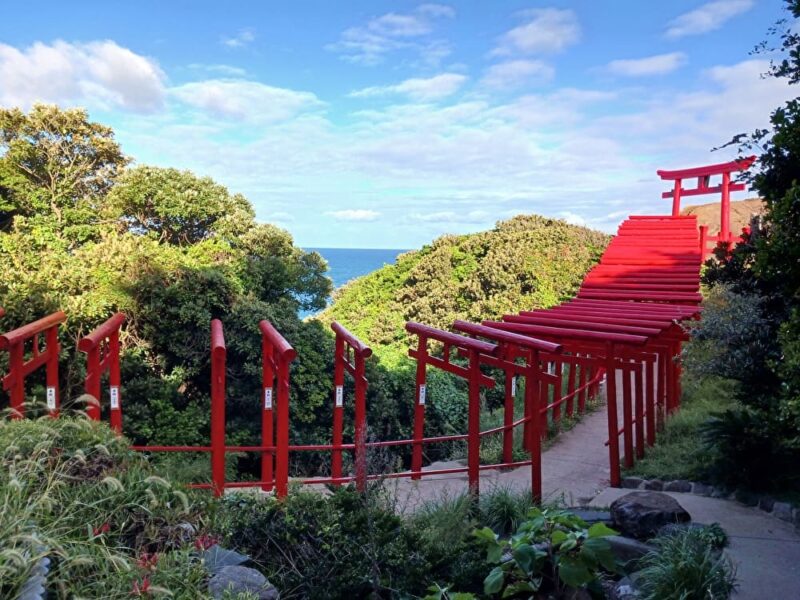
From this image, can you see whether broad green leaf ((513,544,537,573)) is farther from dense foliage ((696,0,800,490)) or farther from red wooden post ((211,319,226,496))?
red wooden post ((211,319,226,496))

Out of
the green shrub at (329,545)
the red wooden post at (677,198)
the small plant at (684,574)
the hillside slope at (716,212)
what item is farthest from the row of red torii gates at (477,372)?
the hillside slope at (716,212)

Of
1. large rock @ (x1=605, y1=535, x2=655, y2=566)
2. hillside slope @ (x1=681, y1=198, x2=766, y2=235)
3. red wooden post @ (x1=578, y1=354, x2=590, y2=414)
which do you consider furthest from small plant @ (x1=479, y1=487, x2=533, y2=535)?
hillside slope @ (x1=681, y1=198, x2=766, y2=235)

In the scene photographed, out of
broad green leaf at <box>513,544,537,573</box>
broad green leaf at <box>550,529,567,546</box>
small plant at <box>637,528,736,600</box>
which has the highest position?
broad green leaf at <box>550,529,567,546</box>

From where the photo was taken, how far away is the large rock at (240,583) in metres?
2.97

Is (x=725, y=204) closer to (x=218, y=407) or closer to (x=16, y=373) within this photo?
(x=218, y=407)

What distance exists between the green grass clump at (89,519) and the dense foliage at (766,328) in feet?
11.5

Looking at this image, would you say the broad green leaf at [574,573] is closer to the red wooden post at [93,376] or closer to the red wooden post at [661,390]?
the red wooden post at [93,376]

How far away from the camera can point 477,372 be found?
618 cm

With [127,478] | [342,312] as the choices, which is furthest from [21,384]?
[342,312]

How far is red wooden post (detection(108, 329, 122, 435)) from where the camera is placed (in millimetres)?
5660

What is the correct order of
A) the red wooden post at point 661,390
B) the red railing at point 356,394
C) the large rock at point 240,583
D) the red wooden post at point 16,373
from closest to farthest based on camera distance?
the large rock at point 240,583 → the red railing at point 356,394 → the red wooden post at point 16,373 → the red wooden post at point 661,390

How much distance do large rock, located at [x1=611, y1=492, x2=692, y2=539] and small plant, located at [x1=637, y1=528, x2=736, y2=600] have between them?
624 mm

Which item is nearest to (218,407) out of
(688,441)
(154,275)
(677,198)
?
(688,441)

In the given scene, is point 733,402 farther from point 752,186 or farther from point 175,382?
point 175,382
